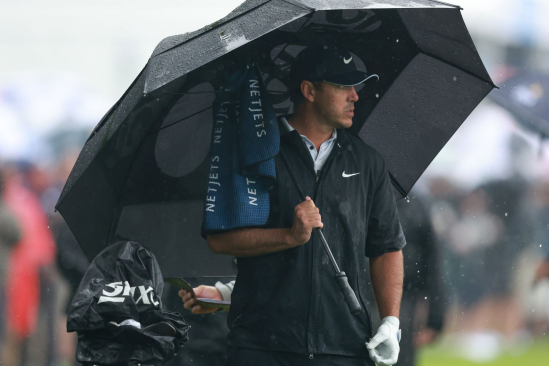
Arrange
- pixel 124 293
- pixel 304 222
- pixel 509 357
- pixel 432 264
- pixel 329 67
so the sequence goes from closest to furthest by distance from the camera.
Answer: pixel 304 222, pixel 329 67, pixel 124 293, pixel 432 264, pixel 509 357

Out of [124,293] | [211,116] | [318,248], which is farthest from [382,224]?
[124,293]

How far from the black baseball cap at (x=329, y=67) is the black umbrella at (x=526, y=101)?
5.70 metres

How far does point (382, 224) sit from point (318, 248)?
0.33 meters

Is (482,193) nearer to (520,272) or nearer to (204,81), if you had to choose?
(520,272)

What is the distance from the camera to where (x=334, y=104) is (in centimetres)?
312

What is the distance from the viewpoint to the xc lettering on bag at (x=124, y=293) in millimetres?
3180

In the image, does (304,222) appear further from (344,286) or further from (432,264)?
(432,264)

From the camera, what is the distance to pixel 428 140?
354cm

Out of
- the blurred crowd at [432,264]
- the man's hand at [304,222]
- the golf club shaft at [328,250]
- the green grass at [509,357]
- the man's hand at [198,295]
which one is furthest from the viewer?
the green grass at [509,357]

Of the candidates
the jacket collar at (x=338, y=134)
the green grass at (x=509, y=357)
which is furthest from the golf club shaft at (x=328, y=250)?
the green grass at (x=509, y=357)

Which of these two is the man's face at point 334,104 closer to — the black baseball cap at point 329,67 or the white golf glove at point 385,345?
the black baseball cap at point 329,67

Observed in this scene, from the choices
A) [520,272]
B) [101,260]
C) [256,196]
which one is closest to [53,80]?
[101,260]

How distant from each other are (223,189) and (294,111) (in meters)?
0.50

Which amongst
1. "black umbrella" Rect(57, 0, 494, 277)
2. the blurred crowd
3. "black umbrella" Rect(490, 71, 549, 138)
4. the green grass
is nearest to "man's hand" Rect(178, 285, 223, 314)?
"black umbrella" Rect(57, 0, 494, 277)
